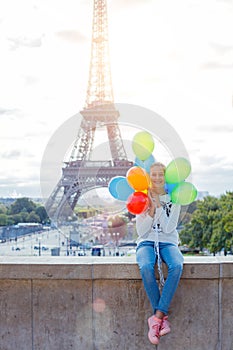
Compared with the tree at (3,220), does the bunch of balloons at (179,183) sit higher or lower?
lower

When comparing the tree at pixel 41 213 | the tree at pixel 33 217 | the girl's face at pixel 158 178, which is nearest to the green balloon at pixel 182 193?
the girl's face at pixel 158 178

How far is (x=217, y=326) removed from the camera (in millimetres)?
4438

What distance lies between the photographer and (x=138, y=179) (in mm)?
4383

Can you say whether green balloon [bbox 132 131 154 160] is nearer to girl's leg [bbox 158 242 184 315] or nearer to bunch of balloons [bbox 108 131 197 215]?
bunch of balloons [bbox 108 131 197 215]

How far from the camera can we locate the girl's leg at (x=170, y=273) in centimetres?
408

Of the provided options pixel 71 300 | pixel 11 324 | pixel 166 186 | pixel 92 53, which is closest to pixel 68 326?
pixel 71 300

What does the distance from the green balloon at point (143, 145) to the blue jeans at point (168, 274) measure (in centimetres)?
92

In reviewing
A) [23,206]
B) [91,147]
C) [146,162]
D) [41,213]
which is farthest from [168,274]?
[41,213]

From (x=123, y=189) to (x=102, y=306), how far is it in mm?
1053

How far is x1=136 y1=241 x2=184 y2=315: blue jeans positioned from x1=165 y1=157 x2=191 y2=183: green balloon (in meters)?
0.59

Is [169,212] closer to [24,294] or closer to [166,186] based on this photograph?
[166,186]

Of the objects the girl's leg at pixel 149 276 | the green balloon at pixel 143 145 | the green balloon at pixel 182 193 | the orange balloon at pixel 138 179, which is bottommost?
the girl's leg at pixel 149 276

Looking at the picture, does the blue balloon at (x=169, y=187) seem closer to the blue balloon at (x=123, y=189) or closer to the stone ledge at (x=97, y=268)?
the blue balloon at (x=123, y=189)

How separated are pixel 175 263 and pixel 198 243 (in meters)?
37.6
